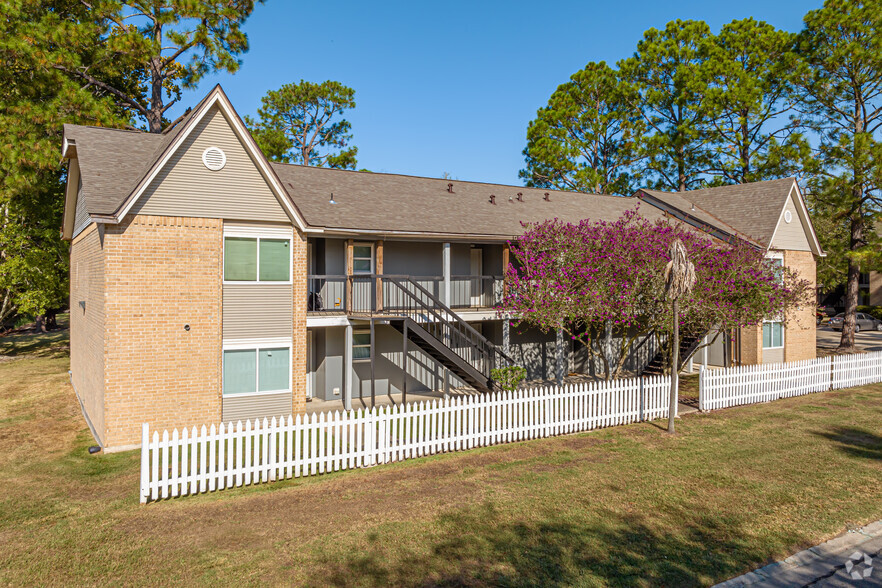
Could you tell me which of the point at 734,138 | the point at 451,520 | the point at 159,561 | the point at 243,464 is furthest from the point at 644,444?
the point at 734,138

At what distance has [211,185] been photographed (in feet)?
46.5

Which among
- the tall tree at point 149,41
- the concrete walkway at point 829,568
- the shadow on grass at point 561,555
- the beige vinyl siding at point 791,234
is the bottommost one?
the concrete walkway at point 829,568

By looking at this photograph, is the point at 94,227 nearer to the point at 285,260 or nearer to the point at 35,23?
the point at 285,260

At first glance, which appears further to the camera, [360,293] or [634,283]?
[360,293]

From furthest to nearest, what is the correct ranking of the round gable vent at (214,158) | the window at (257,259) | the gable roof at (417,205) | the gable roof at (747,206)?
the gable roof at (747,206) < the gable roof at (417,205) < the window at (257,259) < the round gable vent at (214,158)

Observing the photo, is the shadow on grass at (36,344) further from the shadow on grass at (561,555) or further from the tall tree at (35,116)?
the shadow on grass at (561,555)

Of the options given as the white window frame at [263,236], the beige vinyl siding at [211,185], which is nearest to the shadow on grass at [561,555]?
the white window frame at [263,236]

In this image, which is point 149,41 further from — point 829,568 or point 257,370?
point 829,568

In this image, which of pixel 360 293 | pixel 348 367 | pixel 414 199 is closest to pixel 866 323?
pixel 414 199

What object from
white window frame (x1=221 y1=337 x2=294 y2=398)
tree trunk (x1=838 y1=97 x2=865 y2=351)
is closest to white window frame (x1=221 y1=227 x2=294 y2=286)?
white window frame (x1=221 y1=337 x2=294 y2=398)

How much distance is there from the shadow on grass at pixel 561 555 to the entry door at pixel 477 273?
13052mm

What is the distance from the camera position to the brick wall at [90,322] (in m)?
13.6

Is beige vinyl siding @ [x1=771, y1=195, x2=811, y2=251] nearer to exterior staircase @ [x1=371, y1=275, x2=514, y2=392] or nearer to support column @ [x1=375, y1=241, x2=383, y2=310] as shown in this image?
exterior staircase @ [x1=371, y1=275, x2=514, y2=392]

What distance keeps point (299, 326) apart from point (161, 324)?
11.5ft
